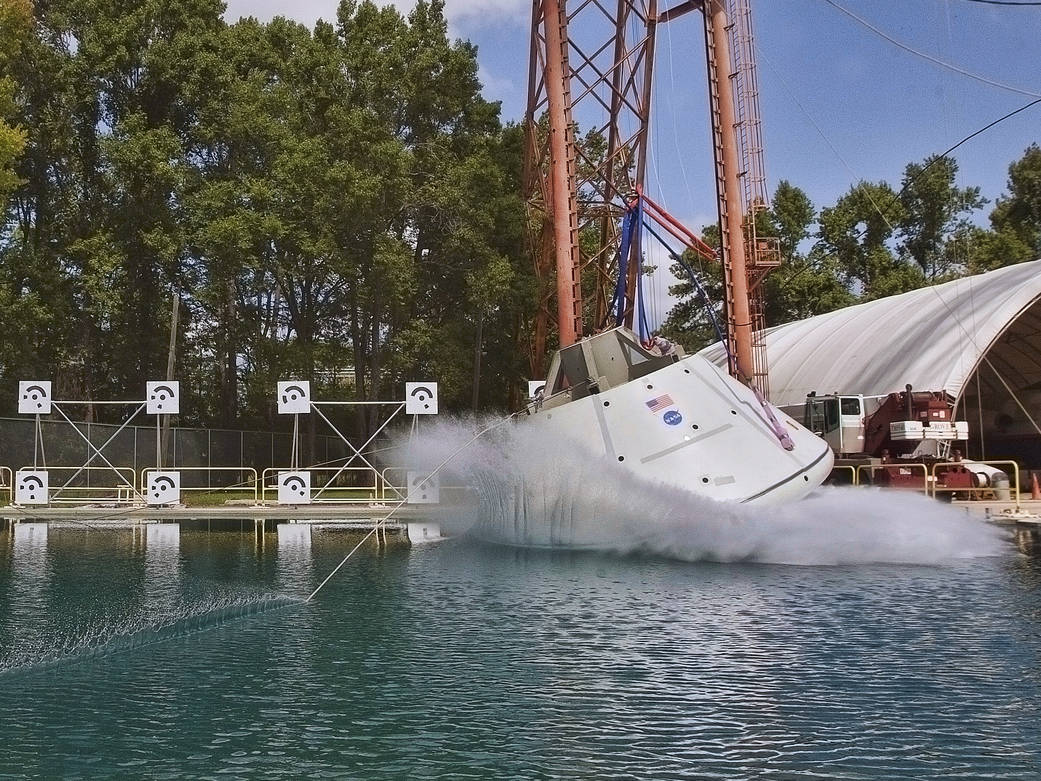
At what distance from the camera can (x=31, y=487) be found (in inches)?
1217

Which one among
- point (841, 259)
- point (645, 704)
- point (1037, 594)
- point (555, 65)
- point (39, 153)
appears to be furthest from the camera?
point (841, 259)

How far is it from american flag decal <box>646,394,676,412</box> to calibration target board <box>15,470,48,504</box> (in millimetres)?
19394

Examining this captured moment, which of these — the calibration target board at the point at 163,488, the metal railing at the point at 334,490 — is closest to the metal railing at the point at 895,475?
the metal railing at the point at 334,490

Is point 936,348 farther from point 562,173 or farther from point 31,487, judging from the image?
point 31,487

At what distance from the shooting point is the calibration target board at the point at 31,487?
1214 inches

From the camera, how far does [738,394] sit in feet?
69.1

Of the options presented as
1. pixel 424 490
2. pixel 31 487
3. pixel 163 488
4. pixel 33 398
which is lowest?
pixel 424 490

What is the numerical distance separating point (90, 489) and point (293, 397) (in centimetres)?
655

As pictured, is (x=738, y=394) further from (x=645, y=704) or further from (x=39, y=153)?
(x=39, y=153)

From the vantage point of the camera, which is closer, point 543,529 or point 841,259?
point 543,529

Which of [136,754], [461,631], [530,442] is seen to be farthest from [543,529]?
[136,754]

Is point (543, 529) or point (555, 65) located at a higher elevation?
point (555, 65)

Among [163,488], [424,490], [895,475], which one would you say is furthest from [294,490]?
[895,475]

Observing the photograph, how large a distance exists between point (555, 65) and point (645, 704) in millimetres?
24090
